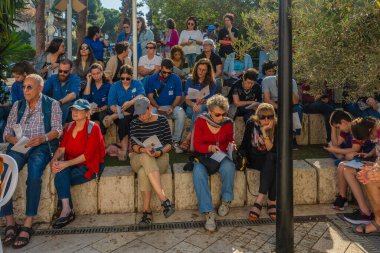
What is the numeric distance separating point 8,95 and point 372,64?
618 cm

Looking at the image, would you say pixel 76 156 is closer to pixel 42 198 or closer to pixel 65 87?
pixel 42 198

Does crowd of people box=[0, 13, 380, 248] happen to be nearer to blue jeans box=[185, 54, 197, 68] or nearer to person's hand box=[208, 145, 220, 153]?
person's hand box=[208, 145, 220, 153]

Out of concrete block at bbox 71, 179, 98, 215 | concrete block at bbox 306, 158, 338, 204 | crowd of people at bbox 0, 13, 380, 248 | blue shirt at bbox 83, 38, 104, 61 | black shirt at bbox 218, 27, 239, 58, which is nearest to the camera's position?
crowd of people at bbox 0, 13, 380, 248

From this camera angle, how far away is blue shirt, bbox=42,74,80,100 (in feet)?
19.6

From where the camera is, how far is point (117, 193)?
484cm

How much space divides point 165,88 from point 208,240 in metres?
3.30

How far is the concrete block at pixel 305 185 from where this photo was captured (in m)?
4.98

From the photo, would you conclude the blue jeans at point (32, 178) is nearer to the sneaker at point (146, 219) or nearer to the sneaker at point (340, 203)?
the sneaker at point (146, 219)

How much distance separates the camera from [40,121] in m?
4.76

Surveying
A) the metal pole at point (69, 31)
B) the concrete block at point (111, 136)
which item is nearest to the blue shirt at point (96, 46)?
the metal pole at point (69, 31)

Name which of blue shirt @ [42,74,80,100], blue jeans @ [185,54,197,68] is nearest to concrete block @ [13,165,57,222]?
blue shirt @ [42,74,80,100]

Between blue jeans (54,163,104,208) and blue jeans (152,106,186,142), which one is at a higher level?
blue jeans (152,106,186,142)

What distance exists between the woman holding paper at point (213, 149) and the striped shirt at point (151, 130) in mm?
404

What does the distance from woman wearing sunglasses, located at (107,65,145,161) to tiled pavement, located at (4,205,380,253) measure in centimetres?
174
